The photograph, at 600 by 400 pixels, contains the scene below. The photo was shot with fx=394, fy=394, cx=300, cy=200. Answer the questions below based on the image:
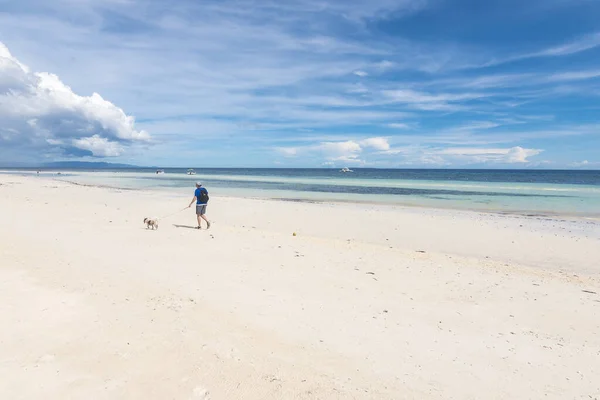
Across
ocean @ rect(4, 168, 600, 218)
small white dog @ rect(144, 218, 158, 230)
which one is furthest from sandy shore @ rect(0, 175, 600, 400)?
ocean @ rect(4, 168, 600, 218)

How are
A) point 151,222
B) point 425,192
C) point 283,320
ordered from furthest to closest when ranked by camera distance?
point 425,192 → point 151,222 → point 283,320

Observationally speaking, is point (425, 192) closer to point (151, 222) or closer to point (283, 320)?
point (151, 222)

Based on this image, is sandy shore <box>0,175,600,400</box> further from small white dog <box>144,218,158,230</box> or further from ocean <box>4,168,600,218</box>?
ocean <box>4,168,600,218</box>

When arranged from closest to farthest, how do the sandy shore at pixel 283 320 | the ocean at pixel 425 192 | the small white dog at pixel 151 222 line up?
the sandy shore at pixel 283 320 → the small white dog at pixel 151 222 → the ocean at pixel 425 192

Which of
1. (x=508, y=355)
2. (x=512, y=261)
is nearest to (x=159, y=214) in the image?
(x=512, y=261)

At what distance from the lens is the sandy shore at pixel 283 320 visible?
16.1 feet

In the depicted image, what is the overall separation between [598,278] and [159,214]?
19815 mm

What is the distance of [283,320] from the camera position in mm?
6902

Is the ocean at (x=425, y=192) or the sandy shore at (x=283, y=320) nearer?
the sandy shore at (x=283, y=320)

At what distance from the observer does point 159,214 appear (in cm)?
2223

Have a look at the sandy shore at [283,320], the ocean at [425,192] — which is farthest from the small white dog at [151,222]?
the ocean at [425,192]

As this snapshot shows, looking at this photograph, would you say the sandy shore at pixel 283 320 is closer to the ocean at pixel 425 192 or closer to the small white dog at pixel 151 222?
the small white dog at pixel 151 222

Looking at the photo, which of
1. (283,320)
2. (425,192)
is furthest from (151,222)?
(425,192)

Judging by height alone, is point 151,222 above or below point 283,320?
above
